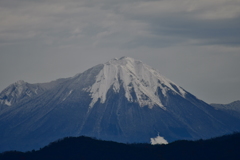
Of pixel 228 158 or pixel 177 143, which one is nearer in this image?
pixel 228 158

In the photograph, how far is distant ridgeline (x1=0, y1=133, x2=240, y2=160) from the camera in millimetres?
173375

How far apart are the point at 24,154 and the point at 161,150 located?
3405 cm

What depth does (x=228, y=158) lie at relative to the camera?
167750 millimetres

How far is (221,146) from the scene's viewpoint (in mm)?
177250

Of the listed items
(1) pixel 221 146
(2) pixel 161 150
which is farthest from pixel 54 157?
(1) pixel 221 146

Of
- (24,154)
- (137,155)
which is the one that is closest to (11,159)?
(24,154)

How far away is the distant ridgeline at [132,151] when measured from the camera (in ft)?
569

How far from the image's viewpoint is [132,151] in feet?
589

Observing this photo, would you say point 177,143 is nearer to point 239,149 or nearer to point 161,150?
point 161,150

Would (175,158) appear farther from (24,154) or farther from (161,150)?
(24,154)

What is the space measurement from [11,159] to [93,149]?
20350 millimetres

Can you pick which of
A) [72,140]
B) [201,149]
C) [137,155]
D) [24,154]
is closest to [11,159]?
[24,154]

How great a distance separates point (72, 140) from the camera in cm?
18512

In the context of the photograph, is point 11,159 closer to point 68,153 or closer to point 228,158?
point 68,153
